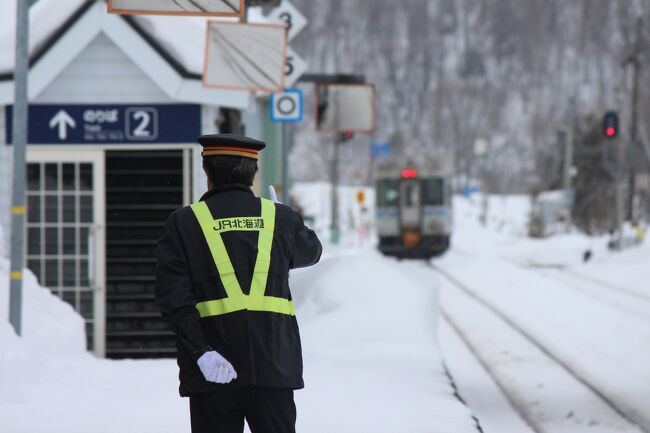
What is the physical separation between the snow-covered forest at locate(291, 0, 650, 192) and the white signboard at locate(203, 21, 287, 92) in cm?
9931

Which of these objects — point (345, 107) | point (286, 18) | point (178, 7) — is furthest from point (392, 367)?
point (345, 107)

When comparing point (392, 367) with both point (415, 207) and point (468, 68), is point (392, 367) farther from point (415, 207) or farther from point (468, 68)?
point (468, 68)

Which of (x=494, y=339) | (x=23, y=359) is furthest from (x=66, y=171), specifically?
(x=494, y=339)

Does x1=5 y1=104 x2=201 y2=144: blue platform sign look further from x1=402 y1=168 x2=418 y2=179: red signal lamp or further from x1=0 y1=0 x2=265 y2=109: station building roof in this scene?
x1=402 y1=168 x2=418 y2=179: red signal lamp

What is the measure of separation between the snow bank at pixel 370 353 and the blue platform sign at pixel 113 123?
2.56 meters

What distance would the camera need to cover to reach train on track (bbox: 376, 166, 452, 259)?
109ft

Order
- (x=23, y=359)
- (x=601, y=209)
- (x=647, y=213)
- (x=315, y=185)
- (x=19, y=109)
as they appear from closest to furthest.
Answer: (x=23, y=359) < (x=19, y=109) < (x=601, y=209) < (x=647, y=213) < (x=315, y=185)

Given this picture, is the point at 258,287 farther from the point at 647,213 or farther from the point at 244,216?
the point at 647,213

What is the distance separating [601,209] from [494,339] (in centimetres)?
4317

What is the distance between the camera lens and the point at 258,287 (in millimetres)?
3982

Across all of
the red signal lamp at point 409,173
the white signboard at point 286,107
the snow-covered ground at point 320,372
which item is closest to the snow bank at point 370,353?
the snow-covered ground at point 320,372

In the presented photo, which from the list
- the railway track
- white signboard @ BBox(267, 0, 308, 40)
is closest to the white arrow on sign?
white signboard @ BBox(267, 0, 308, 40)

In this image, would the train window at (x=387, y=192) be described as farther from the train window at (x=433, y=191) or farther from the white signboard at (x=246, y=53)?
the white signboard at (x=246, y=53)

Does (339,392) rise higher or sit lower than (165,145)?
lower
